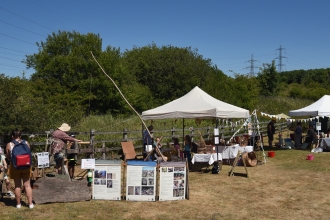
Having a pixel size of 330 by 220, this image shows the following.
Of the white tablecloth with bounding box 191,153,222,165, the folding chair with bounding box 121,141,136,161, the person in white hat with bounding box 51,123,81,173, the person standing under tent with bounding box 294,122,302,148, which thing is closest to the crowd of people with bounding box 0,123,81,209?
the person in white hat with bounding box 51,123,81,173

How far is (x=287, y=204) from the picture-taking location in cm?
777

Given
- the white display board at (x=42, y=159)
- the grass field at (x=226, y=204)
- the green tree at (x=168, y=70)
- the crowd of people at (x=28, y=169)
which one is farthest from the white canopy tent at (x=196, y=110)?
the green tree at (x=168, y=70)

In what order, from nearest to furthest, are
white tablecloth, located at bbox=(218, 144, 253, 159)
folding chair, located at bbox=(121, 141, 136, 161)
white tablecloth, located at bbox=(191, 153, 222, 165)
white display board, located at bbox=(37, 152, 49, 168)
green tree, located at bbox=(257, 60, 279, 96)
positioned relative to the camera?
white display board, located at bbox=(37, 152, 49, 168)
white tablecloth, located at bbox=(191, 153, 222, 165)
white tablecloth, located at bbox=(218, 144, 253, 159)
folding chair, located at bbox=(121, 141, 136, 161)
green tree, located at bbox=(257, 60, 279, 96)

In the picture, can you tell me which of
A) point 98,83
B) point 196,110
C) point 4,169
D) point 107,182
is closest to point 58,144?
point 4,169

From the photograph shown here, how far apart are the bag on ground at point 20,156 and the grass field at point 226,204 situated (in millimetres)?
838

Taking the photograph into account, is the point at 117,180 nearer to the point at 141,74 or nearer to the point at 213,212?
the point at 213,212

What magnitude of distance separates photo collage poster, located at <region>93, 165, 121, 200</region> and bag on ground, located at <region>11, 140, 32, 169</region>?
54.0 inches

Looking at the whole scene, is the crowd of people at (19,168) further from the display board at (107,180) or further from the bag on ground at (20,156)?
the display board at (107,180)

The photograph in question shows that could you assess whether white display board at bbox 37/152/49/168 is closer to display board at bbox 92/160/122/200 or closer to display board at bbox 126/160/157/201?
display board at bbox 92/160/122/200

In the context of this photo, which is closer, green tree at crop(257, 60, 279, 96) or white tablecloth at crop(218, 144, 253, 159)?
white tablecloth at crop(218, 144, 253, 159)

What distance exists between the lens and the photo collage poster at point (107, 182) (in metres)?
7.74

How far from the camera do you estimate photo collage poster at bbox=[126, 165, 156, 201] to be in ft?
25.3

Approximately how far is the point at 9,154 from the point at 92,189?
174 cm

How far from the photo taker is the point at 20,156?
689 cm
